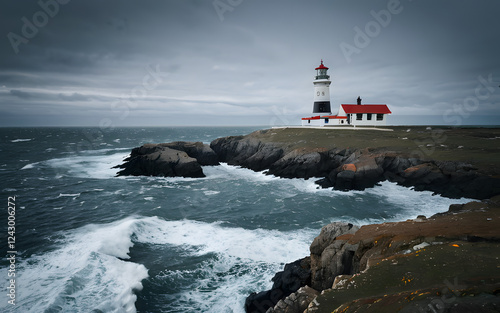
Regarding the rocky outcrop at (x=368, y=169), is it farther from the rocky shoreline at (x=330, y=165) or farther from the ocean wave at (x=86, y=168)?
the ocean wave at (x=86, y=168)

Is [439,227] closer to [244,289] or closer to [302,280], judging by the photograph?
[302,280]

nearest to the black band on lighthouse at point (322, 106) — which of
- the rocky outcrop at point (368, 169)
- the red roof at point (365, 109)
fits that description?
the red roof at point (365, 109)

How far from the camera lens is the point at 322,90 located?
53.6 meters

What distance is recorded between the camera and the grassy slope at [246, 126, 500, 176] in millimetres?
26016

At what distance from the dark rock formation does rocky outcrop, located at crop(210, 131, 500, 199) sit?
1805 centimetres

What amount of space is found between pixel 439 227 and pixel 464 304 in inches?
230

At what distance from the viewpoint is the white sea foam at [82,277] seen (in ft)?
33.6

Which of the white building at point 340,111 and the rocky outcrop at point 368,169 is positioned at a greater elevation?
the white building at point 340,111

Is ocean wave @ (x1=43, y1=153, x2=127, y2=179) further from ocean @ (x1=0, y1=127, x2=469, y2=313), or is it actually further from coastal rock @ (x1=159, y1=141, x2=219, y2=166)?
coastal rock @ (x1=159, y1=141, x2=219, y2=166)

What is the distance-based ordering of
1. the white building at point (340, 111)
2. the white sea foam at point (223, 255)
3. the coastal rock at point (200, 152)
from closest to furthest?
the white sea foam at point (223, 255) < the coastal rock at point (200, 152) < the white building at point (340, 111)

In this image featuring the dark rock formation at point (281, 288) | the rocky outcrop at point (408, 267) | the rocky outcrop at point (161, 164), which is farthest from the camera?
the rocky outcrop at point (161, 164)

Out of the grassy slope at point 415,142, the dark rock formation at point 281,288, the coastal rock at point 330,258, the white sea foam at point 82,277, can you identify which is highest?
the grassy slope at point 415,142

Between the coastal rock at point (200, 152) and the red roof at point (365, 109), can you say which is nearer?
the coastal rock at point (200, 152)

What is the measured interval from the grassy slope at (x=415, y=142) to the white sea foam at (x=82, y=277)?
2868 centimetres
